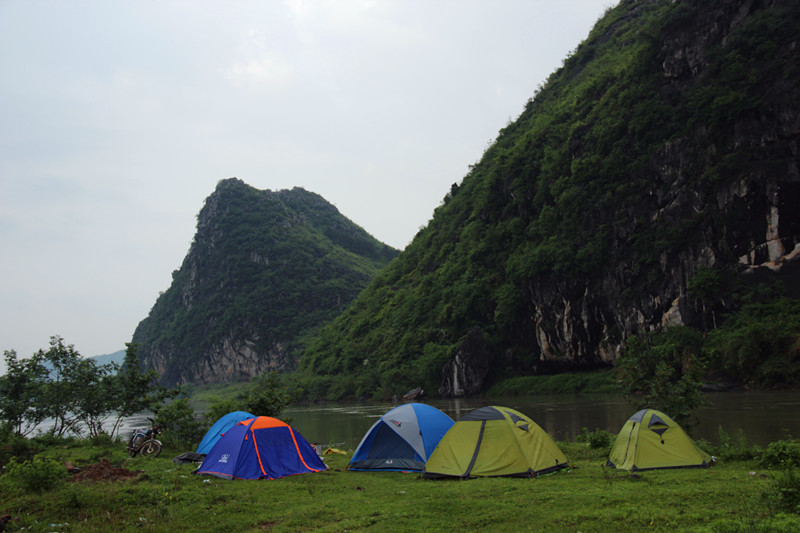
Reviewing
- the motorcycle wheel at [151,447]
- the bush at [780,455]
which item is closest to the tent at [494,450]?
the bush at [780,455]

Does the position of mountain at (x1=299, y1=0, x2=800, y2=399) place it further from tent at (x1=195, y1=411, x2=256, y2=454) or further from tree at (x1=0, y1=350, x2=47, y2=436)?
tree at (x1=0, y1=350, x2=47, y2=436)

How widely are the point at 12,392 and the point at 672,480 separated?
26463 mm

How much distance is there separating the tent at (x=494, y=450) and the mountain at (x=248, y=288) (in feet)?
355

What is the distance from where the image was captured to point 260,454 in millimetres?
12008

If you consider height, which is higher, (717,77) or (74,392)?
(717,77)

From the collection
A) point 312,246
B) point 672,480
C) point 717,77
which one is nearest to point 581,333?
point 717,77

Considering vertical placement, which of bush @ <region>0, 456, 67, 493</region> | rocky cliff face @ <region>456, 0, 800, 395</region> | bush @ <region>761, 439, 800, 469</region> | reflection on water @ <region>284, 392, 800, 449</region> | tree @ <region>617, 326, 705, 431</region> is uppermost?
rocky cliff face @ <region>456, 0, 800, 395</region>

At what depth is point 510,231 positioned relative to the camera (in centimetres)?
6138

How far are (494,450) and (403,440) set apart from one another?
2975 mm

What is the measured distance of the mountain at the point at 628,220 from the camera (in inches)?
1446

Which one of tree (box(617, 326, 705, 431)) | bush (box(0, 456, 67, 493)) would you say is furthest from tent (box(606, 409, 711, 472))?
A: bush (box(0, 456, 67, 493))

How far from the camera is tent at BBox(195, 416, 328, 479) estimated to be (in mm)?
11797

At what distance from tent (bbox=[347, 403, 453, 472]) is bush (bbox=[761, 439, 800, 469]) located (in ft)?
23.0

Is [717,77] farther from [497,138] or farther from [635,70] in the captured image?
[497,138]
